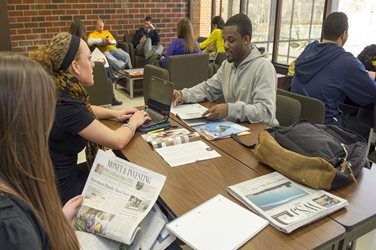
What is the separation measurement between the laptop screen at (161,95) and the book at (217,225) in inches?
32.3

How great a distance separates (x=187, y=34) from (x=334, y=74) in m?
2.54

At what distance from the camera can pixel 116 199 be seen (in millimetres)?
1255

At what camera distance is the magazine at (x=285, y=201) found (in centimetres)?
106

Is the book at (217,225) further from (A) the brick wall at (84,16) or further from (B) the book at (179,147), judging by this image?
(A) the brick wall at (84,16)

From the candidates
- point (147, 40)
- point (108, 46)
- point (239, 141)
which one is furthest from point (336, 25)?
point (108, 46)

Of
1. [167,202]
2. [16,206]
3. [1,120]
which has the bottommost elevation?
[167,202]

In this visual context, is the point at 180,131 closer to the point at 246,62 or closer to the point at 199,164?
the point at 199,164

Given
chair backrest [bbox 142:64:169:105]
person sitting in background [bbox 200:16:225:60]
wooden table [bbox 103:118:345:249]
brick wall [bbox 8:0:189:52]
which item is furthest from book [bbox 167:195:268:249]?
brick wall [bbox 8:0:189:52]

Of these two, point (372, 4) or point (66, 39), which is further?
point (372, 4)

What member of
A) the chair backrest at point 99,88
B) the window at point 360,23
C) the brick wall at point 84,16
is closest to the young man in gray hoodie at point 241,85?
the chair backrest at point 99,88

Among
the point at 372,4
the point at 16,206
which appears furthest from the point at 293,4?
the point at 16,206

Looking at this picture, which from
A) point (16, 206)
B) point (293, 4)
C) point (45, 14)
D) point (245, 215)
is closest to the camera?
point (16, 206)

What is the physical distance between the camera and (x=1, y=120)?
2.39 ft

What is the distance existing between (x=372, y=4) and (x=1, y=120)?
4531 mm
